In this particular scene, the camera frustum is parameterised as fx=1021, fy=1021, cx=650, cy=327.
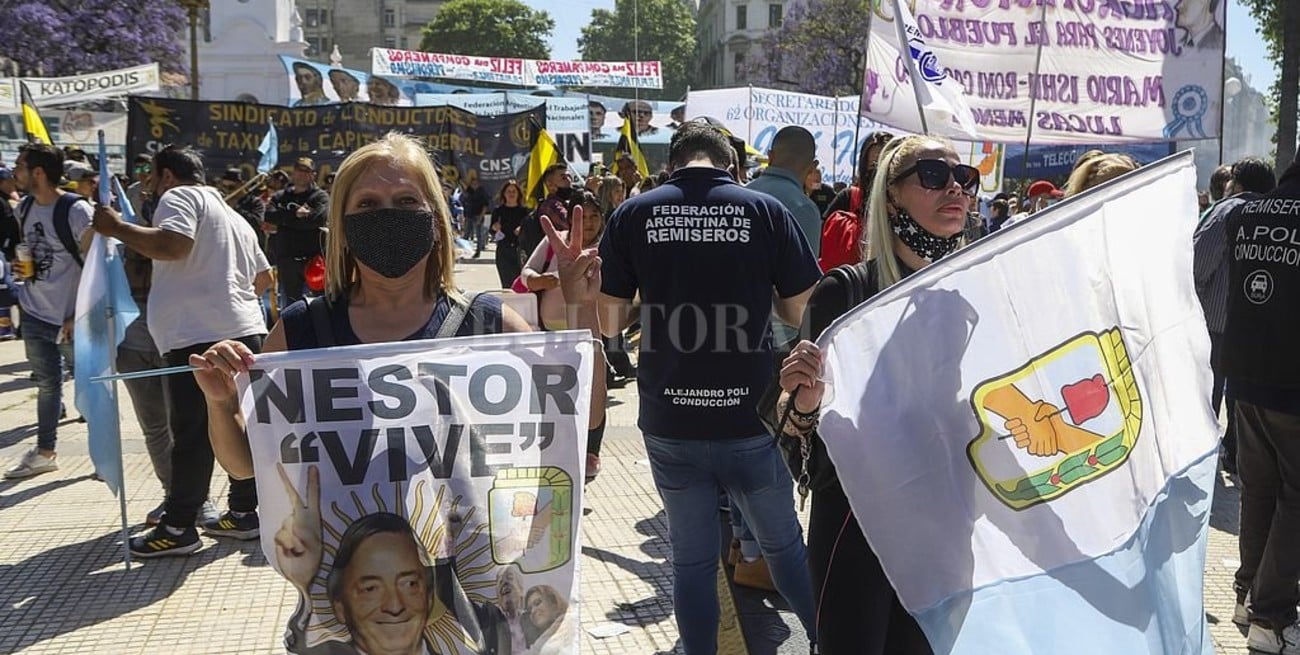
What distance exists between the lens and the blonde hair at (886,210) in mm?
2730

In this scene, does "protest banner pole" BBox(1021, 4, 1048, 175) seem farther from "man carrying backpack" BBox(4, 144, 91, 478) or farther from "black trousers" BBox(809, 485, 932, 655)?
"man carrying backpack" BBox(4, 144, 91, 478)

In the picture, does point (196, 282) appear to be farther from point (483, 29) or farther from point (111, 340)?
point (483, 29)

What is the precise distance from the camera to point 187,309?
15.8 ft

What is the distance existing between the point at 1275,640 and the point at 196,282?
4.82 meters

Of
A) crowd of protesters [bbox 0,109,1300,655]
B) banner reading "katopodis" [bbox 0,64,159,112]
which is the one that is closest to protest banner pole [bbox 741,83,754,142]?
crowd of protesters [bbox 0,109,1300,655]

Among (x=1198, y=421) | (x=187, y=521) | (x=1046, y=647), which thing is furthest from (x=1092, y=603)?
(x=187, y=521)

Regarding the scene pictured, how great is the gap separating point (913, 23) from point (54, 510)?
582 cm

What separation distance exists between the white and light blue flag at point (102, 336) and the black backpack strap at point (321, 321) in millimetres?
2593

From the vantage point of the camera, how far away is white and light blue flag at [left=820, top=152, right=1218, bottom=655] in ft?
7.18

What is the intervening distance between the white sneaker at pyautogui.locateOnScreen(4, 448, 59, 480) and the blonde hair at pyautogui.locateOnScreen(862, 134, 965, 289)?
551cm

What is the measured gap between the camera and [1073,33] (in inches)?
269

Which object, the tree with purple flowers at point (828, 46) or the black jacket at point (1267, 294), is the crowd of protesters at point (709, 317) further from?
the tree with purple flowers at point (828, 46)

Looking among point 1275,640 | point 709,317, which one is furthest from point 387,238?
point 1275,640

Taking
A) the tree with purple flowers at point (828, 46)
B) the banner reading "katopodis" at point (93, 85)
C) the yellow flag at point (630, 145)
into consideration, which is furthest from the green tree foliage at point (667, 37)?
the yellow flag at point (630, 145)
